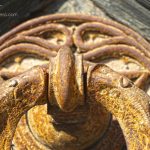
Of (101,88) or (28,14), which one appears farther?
(28,14)

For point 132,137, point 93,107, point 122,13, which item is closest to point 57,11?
point 122,13

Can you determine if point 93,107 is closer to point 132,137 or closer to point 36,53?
point 132,137

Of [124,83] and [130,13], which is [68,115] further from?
[130,13]

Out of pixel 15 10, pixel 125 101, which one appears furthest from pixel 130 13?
pixel 125 101

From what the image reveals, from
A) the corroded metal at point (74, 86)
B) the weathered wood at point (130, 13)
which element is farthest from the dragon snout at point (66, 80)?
the weathered wood at point (130, 13)

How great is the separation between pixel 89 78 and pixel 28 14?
46 centimetres

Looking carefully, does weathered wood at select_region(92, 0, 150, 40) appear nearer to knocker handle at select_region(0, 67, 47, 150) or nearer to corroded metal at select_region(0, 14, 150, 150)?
corroded metal at select_region(0, 14, 150, 150)

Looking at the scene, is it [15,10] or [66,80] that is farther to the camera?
[15,10]

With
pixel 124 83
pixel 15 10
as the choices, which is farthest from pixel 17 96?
pixel 15 10

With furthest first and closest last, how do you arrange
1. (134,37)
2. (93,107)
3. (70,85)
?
(134,37)
(93,107)
(70,85)

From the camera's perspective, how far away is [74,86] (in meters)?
0.74

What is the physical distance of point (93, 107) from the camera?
85cm

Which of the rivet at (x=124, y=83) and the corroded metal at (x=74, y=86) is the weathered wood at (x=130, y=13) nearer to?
the corroded metal at (x=74, y=86)

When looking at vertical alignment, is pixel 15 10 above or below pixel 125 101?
above
